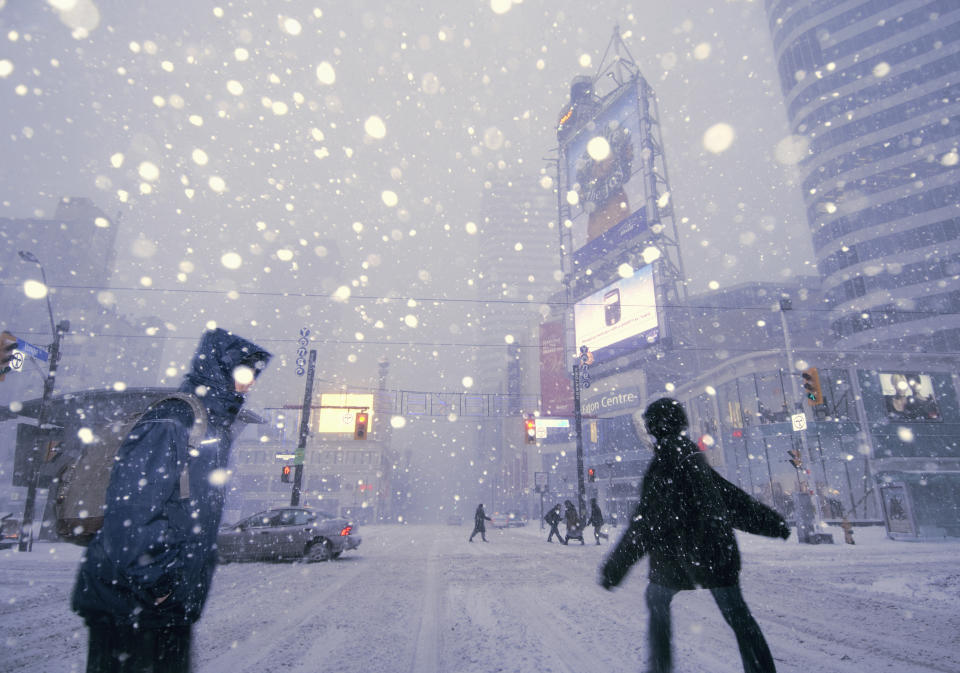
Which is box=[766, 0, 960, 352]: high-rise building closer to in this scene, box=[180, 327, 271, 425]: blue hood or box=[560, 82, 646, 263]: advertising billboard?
box=[560, 82, 646, 263]: advertising billboard

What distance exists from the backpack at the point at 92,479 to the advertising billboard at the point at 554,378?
71767mm

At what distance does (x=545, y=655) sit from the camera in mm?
4441


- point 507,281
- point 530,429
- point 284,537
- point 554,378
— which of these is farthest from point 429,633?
point 507,281

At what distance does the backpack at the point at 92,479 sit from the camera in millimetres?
2006

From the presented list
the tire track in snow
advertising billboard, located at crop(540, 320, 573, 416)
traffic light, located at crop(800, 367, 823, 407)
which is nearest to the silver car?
the tire track in snow

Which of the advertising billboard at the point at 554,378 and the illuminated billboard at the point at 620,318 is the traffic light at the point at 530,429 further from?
the advertising billboard at the point at 554,378

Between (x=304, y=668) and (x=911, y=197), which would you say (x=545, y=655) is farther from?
(x=911, y=197)

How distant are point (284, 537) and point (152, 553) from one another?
12.2 metres

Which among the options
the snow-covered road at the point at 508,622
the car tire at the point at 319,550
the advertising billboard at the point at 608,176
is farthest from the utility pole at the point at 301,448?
the advertising billboard at the point at 608,176

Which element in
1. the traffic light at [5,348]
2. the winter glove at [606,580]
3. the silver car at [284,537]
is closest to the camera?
the winter glove at [606,580]

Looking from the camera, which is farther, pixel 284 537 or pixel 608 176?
pixel 608 176

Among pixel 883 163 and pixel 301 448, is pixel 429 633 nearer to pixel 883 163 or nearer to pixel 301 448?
pixel 301 448

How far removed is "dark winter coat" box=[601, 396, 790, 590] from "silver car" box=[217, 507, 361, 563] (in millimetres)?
11647

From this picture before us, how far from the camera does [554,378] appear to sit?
7806 centimetres
